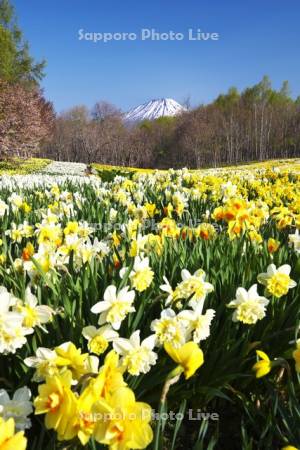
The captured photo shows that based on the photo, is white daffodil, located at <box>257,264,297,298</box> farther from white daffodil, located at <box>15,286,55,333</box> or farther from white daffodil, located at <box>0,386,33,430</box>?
white daffodil, located at <box>0,386,33,430</box>

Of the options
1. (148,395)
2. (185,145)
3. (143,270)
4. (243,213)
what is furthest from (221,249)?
(185,145)

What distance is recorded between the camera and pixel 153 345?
3.58 ft

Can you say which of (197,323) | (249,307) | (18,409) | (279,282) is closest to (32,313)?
(18,409)

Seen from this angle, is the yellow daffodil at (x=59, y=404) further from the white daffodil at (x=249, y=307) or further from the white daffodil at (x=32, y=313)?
the white daffodil at (x=249, y=307)

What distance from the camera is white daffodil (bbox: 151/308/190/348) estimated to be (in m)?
1.12

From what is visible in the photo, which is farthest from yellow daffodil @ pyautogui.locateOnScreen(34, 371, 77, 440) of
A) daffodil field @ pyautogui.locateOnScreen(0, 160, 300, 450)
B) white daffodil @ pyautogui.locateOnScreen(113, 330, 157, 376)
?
white daffodil @ pyautogui.locateOnScreen(113, 330, 157, 376)

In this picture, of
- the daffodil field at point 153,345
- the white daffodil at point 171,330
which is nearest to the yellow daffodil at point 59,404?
the daffodil field at point 153,345

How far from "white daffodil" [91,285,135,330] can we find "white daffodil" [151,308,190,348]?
0.14 meters

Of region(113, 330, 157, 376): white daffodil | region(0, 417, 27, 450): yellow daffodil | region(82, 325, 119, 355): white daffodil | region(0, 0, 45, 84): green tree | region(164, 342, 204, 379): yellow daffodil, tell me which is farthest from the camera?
region(0, 0, 45, 84): green tree

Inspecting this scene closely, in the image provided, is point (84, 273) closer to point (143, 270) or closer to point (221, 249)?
point (143, 270)

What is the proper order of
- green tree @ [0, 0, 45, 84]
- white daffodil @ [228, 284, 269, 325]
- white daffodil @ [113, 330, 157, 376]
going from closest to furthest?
white daffodil @ [113, 330, 157, 376], white daffodil @ [228, 284, 269, 325], green tree @ [0, 0, 45, 84]

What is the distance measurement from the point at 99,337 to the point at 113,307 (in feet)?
0.37

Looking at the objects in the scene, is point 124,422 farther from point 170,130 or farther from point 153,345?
point 170,130

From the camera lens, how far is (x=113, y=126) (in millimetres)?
59688
